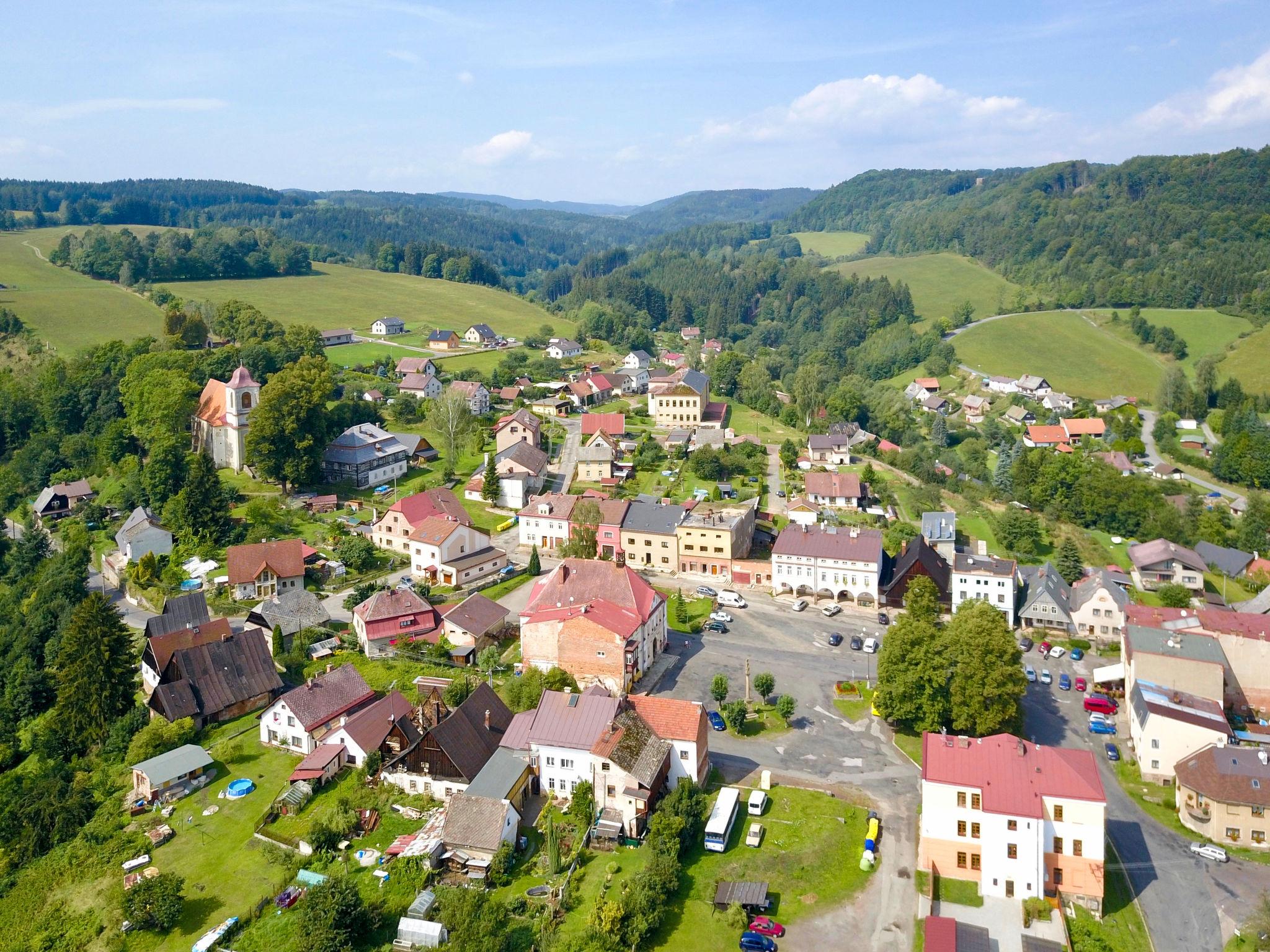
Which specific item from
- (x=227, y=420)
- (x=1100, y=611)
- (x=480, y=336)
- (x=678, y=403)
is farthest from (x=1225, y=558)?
(x=480, y=336)

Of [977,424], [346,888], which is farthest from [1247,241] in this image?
[346,888]

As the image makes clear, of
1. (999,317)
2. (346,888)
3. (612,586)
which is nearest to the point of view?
(346,888)

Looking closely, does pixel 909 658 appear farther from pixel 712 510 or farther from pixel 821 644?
pixel 712 510

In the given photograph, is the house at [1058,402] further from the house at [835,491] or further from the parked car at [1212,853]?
the parked car at [1212,853]

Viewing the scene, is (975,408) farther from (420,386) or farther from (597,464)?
(420,386)

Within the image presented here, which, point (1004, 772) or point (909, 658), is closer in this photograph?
point (1004, 772)

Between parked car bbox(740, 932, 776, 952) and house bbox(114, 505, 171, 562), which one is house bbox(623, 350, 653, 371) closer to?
house bbox(114, 505, 171, 562)

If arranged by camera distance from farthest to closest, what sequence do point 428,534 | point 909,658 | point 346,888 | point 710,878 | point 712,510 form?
1. point 712,510
2. point 428,534
3. point 909,658
4. point 710,878
5. point 346,888
